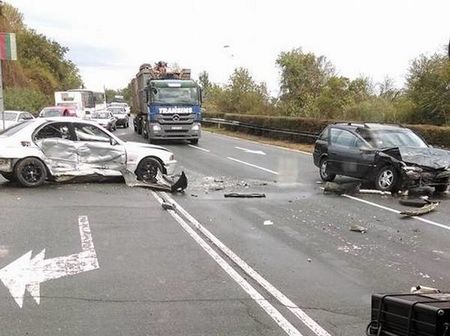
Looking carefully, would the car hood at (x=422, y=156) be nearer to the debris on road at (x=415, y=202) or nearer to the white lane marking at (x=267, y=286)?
the debris on road at (x=415, y=202)

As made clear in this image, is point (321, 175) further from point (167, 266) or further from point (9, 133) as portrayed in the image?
point (167, 266)

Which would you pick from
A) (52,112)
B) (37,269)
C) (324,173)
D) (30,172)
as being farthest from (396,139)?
(52,112)

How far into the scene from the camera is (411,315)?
11.4ft

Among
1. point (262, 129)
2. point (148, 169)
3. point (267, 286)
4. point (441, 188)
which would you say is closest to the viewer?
point (267, 286)

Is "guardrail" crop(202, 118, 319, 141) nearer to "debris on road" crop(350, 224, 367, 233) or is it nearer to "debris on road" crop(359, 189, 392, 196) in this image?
"debris on road" crop(359, 189, 392, 196)

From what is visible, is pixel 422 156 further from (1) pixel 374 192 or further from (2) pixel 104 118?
(2) pixel 104 118

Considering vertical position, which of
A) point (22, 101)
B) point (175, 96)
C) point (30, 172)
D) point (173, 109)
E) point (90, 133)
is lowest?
point (30, 172)

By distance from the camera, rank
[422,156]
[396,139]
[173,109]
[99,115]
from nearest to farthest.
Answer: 1. [422,156]
2. [396,139]
3. [173,109]
4. [99,115]

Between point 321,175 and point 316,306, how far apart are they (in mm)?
10815

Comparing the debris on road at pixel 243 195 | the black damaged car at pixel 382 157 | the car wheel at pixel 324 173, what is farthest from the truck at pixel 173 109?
the debris on road at pixel 243 195

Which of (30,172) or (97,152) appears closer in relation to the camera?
(30,172)

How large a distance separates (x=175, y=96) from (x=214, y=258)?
20.9m

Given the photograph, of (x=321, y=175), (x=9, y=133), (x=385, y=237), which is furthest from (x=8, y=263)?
(x=321, y=175)

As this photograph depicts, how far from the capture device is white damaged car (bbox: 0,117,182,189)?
498 inches
